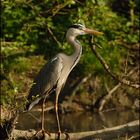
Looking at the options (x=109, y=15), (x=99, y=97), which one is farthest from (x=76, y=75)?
(x=109, y=15)

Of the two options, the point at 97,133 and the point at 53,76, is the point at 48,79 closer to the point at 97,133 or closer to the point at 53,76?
the point at 53,76

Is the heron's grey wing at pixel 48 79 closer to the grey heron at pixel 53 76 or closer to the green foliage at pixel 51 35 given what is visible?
the grey heron at pixel 53 76

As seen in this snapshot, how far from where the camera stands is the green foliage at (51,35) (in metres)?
11.5

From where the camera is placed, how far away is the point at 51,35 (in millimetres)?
11523

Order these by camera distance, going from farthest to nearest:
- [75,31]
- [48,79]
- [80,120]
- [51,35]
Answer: [51,35] < [80,120] < [75,31] < [48,79]

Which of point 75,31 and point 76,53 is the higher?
point 75,31

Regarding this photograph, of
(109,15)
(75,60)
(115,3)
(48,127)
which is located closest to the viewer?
(75,60)

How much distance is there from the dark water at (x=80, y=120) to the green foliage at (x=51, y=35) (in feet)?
3.39

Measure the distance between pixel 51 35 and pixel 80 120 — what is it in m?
1.83

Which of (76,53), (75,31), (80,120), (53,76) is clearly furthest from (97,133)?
(80,120)

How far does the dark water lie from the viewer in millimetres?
10102

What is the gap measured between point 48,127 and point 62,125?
0.30 metres

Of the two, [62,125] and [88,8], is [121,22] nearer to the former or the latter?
[88,8]

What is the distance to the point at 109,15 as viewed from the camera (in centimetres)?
1130
